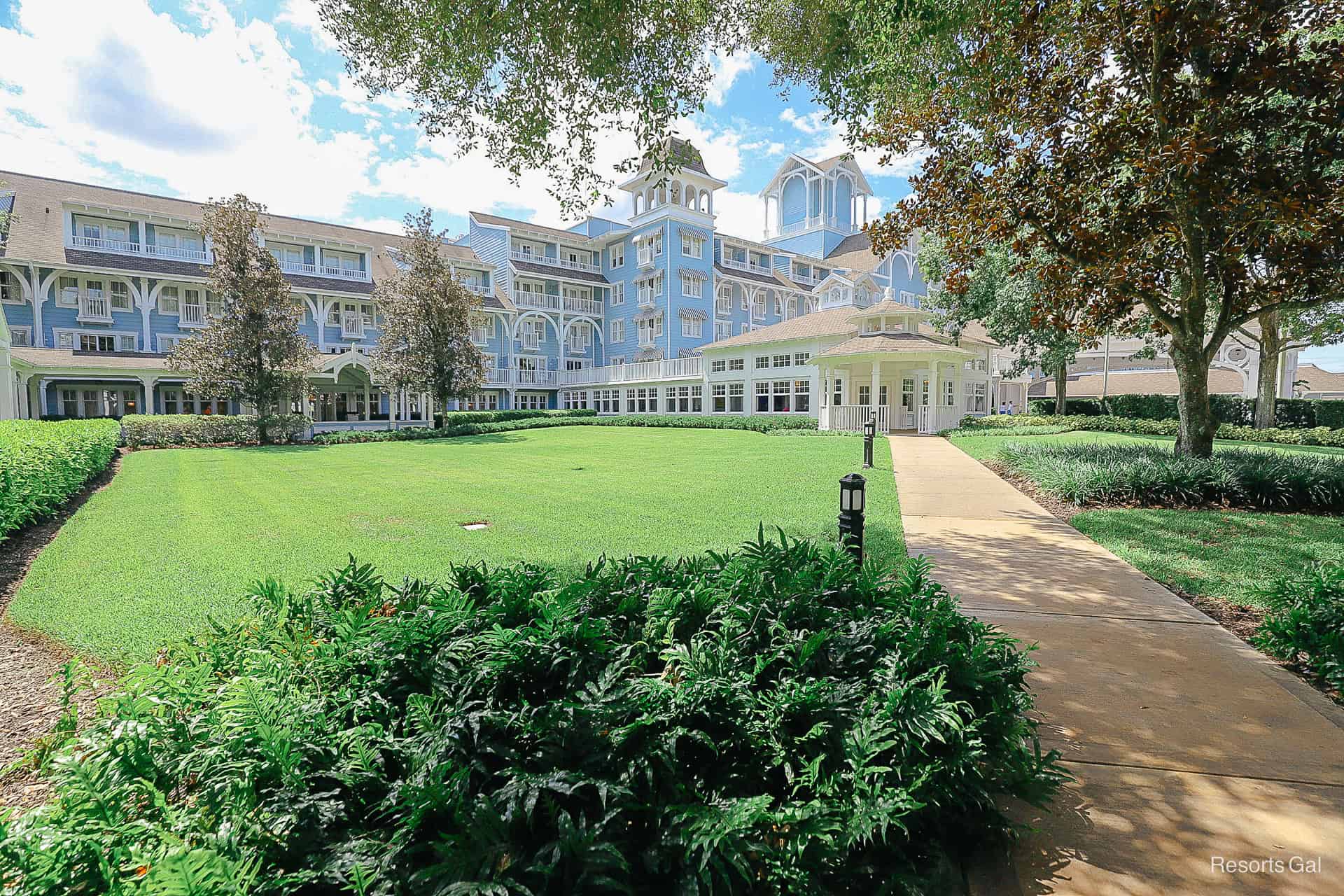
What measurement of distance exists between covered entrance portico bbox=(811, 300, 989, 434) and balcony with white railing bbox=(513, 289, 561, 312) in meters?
20.7

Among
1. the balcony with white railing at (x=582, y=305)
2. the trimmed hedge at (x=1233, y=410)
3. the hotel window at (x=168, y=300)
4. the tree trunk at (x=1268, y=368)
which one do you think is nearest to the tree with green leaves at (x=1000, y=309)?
the trimmed hedge at (x=1233, y=410)

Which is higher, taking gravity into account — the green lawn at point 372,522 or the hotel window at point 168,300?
the hotel window at point 168,300

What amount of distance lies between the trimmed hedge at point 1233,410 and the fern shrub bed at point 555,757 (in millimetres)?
26200

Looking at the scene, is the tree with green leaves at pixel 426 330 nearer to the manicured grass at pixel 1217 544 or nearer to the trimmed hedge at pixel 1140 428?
the trimmed hedge at pixel 1140 428

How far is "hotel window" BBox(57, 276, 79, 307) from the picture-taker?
2758 centimetres

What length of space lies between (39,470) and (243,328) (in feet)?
58.2

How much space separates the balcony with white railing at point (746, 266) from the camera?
43.0 meters

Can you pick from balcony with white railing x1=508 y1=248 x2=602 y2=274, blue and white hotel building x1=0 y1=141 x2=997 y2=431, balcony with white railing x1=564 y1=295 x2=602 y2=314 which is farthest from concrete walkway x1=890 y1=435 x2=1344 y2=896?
balcony with white railing x1=564 y1=295 x2=602 y2=314

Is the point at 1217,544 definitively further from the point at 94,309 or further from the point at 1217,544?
the point at 94,309

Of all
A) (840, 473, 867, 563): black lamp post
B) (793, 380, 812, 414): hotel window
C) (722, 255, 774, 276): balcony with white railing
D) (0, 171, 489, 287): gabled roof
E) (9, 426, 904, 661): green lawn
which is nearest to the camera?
(840, 473, 867, 563): black lamp post

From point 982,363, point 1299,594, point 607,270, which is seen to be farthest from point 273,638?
point 607,270

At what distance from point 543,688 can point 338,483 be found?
11171 millimetres

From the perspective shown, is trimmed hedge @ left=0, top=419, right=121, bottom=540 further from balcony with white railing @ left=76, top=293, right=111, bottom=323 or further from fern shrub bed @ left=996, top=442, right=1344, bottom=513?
balcony with white railing @ left=76, top=293, right=111, bottom=323

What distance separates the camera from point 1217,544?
6645 millimetres
